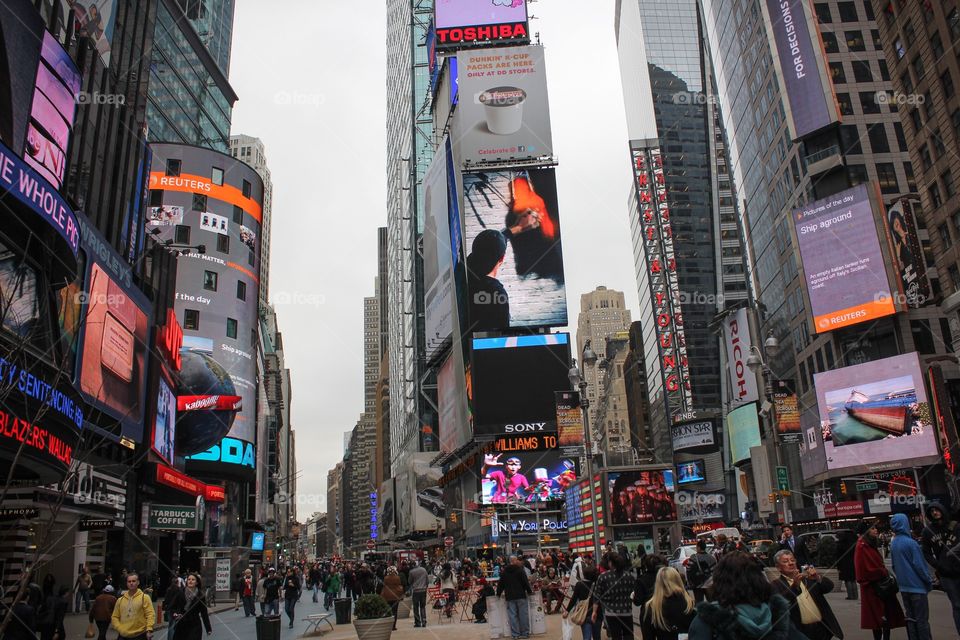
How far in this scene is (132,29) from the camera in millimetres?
44500

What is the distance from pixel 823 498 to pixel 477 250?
44.6m

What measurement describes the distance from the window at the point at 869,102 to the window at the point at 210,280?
5605cm

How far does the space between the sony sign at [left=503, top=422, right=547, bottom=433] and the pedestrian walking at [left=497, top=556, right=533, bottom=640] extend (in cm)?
6673

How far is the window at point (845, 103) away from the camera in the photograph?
69.2 metres

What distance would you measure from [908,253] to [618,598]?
2212 inches

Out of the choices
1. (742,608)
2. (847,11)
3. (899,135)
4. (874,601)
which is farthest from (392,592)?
(847,11)

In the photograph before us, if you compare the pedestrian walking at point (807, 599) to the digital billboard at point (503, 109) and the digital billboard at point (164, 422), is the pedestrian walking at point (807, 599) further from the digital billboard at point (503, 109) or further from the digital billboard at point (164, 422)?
the digital billboard at point (503, 109)

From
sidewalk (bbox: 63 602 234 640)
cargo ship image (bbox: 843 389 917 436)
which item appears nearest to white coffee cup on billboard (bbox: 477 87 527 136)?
cargo ship image (bbox: 843 389 917 436)

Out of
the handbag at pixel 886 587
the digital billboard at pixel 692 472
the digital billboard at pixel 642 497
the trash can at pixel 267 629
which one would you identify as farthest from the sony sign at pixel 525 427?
the handbag at pixel 886 587

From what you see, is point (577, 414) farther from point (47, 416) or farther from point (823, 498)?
point (47, 416)

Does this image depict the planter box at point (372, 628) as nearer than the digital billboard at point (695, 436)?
Yes

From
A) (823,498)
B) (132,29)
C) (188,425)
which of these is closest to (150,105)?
(132,29)

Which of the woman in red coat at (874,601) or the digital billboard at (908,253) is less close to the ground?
the digital billboard at (908,253)

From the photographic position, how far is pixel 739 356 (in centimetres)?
9225
